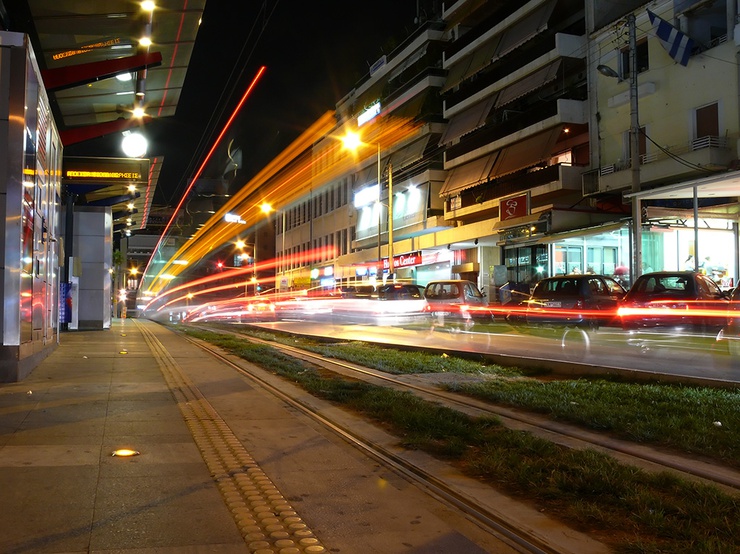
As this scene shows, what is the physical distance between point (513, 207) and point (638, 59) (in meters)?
8.58

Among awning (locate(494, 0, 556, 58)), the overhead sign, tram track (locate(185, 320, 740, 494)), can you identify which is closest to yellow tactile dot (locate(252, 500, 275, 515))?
tram track (locate(185, 320, 740, 494))

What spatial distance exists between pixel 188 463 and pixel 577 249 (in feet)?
90.1

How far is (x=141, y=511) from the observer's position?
4.70 meters

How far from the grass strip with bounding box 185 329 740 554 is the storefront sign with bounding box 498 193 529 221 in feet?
84.6

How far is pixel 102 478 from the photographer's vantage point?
5.46 meters

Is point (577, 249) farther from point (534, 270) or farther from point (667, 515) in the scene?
point (667, 515)

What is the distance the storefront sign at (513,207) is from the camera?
32.8m

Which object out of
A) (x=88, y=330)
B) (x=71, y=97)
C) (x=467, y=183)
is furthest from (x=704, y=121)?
(x=88, y=330)

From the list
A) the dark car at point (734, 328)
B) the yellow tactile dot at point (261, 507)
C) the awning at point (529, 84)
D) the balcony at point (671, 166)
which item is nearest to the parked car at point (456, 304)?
the balcony at point (671, 166)

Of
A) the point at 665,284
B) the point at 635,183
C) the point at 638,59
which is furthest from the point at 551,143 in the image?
the point at 665,284

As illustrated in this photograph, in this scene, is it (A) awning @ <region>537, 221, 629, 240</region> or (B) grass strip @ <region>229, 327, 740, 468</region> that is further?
(A) awning @ <region>537, 221, 629, 240</region>

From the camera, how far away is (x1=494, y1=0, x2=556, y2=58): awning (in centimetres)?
3244

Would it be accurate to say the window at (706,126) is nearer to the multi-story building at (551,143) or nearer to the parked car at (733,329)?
the multi-story building at (551,143)

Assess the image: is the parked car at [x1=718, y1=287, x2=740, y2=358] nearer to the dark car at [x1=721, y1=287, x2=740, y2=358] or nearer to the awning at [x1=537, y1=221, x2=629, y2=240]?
the dark car at [x1=721, y1=287, x2=740, y2=358]
